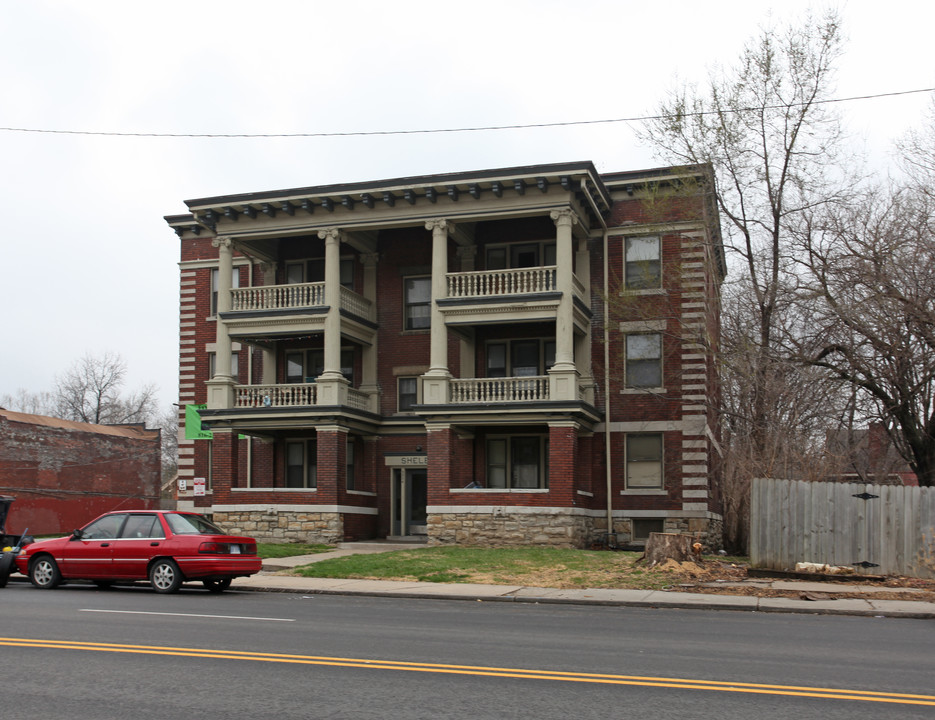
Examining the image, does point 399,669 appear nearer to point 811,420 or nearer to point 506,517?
point 506,517

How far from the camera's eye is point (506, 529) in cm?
2919

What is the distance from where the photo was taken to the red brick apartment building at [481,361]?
2977cm

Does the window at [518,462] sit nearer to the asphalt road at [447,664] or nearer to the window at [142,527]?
the window at [142,527]

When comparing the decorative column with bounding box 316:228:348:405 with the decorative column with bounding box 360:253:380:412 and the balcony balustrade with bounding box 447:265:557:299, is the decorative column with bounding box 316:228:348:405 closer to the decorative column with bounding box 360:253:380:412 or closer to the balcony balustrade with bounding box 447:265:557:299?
the decorative column with bounding box 360:253:380:412

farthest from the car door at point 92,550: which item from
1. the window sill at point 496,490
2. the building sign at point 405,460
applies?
the building sign at point 405,460

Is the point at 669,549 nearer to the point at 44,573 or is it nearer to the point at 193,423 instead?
the point at 44,573

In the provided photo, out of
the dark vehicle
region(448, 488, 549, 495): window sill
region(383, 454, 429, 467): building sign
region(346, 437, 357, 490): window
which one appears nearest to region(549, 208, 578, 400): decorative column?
region(448, 488, 549, 495): window sill

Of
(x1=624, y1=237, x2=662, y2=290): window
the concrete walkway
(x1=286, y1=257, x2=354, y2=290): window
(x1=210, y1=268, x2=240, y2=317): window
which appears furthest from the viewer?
(x1=210, y1=268, x2=240, y2=317): window

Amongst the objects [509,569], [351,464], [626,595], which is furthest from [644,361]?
[626,595]

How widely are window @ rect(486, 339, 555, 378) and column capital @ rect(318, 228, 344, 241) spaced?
6.09 metres

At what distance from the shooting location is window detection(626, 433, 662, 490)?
31.5 m

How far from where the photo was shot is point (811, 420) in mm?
30609

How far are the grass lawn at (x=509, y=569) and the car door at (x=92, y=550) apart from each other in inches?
192

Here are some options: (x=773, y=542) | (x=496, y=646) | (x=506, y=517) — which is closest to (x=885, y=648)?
(x=496, y=646)
